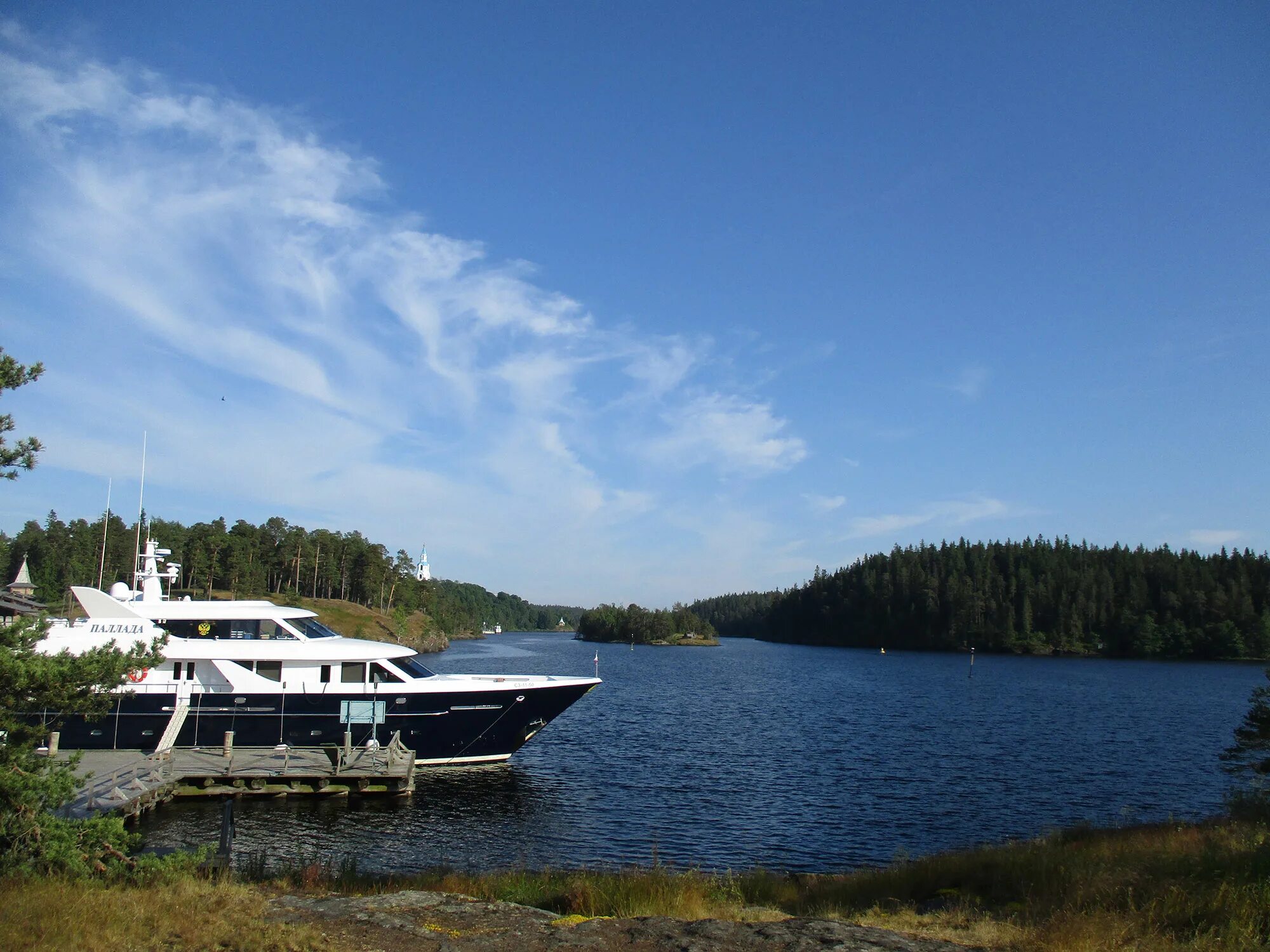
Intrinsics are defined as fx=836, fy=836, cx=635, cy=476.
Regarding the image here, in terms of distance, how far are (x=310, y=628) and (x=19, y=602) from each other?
27.6 m

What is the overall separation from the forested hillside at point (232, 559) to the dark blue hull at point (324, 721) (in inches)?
3019

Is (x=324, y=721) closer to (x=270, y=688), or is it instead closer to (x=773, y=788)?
(x=270, y=688)

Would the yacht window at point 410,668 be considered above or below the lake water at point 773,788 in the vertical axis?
above

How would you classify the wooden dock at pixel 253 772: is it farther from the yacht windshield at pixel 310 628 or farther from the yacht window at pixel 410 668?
the yacht windshield at pixel 310 628

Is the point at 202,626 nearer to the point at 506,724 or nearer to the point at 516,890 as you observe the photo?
the point at 506,724

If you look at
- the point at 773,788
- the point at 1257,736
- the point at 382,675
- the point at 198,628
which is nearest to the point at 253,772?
the point at 382,675

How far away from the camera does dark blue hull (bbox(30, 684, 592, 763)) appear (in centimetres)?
2873

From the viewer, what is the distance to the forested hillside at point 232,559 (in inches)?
4242

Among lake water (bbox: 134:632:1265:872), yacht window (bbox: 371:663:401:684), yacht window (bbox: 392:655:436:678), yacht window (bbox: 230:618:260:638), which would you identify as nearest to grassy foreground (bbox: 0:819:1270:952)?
lake water (bbox: 134:632:1265:872)

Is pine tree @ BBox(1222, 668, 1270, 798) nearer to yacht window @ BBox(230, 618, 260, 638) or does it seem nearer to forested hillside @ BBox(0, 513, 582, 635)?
yacht window @ BBox(230, 618, 260, 638)

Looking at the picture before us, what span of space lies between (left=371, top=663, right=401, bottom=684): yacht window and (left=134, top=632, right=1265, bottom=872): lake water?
3.65m

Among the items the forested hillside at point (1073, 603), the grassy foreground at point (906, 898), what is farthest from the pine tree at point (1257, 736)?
the forested hillside at point (1073, 603)

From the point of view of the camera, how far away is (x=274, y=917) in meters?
10.3

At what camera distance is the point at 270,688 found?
3033 cm
